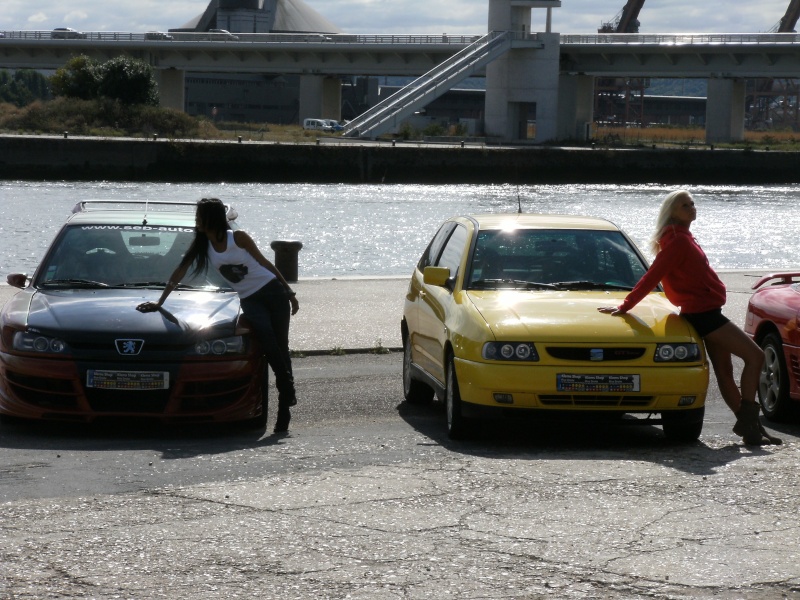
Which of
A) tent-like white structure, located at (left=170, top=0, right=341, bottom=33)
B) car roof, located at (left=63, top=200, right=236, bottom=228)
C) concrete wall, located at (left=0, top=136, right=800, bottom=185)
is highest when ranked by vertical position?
tent-like white structure, located at (left=170, top=0, right=341, bottom=33)

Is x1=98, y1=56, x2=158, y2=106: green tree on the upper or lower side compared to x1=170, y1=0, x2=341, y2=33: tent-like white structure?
lower

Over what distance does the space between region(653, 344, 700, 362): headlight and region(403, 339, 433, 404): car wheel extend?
2362 mm

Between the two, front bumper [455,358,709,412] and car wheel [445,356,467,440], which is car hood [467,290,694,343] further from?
car wheel [445,356,467,440]

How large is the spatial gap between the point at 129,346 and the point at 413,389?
258cm

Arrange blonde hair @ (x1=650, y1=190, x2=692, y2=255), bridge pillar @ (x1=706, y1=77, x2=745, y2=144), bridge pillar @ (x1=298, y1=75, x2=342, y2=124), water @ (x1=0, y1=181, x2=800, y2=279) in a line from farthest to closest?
bridge pillar @ (x1=298, y1=75, x2=342, y2=124)
bridge pillar @ (x1=706, y1=77, x2=745, y2=144)
water @ (x1=0, y1=181, x2=800, y2=279)
blonde hair @ (x1=650, y1=190, x2=692, y2=255)

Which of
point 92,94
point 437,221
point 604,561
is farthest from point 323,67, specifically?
point 604,561

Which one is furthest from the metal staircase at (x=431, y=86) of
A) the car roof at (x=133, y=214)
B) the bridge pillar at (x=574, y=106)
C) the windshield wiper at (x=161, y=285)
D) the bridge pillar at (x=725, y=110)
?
the windshield wiper at (x=161, y=285)

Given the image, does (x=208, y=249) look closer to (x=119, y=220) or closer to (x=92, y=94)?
(x=119, y=220)

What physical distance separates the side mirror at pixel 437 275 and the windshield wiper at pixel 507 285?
0.67 feet

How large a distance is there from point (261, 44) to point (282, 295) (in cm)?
9298

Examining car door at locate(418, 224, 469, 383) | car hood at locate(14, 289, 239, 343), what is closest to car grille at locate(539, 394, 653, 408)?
car door at locate(418, 224, 469, 383)

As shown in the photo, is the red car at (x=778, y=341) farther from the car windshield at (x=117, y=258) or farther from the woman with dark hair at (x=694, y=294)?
the car windshield at (x=117, y=258)

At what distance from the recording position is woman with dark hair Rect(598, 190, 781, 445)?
887 cm

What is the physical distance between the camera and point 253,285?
9.22 metres
